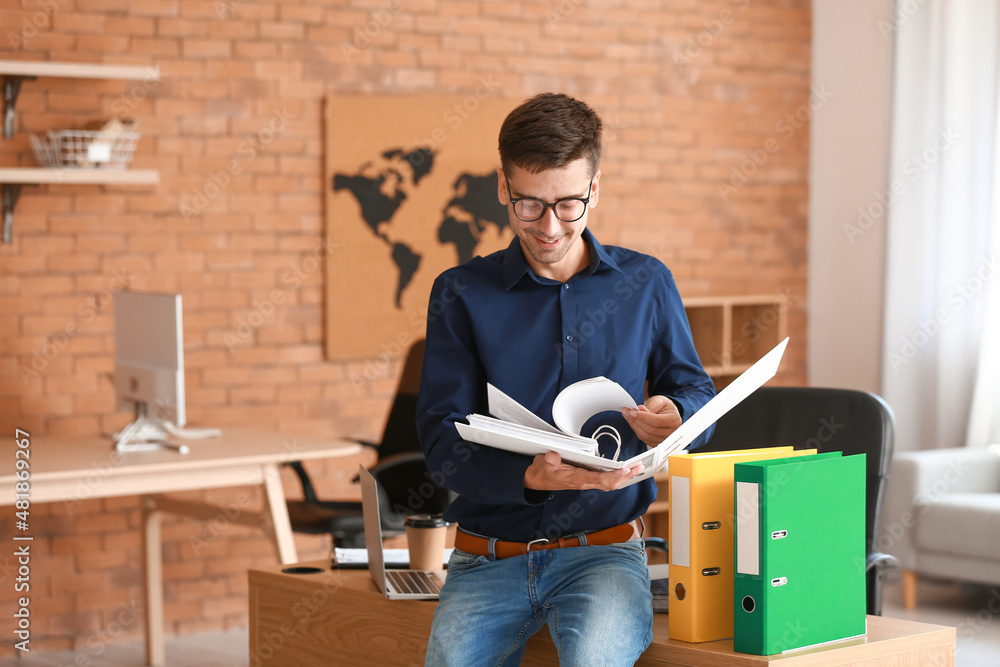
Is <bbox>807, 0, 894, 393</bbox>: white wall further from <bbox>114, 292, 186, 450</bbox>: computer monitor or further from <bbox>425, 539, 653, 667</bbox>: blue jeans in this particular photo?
<bbox>425, 539, 653, 667</bbox>: blue jeans

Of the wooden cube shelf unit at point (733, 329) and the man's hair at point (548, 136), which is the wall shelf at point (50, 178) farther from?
the man's hair at point (548, 136)

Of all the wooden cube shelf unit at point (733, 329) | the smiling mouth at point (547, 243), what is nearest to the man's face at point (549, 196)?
the smiling mouth at point (547, 243)

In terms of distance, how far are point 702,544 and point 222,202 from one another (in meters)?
3.22

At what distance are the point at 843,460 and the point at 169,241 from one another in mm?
3277

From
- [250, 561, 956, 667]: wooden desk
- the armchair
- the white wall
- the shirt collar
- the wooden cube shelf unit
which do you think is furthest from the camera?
the white wall

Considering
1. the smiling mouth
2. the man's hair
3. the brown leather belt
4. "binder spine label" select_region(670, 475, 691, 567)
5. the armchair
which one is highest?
the man's hair

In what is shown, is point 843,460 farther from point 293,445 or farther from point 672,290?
point 293,445

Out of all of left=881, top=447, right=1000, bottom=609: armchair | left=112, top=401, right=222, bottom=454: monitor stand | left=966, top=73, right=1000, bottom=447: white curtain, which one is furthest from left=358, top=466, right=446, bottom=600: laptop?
left=966, top=73, right=1000, bottom=447: white curtain

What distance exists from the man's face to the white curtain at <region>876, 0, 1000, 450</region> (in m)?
3.79

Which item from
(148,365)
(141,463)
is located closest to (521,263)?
(141,463)

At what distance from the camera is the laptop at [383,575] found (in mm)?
2252

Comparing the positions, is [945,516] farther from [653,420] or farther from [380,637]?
[653,420]

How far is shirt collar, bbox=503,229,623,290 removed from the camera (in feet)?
6.77

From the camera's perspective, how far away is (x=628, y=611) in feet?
6.11
